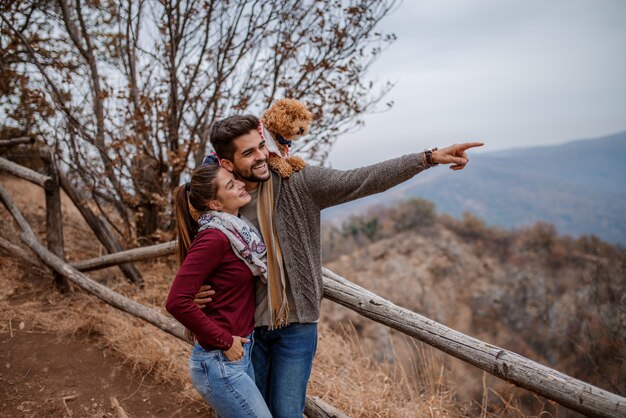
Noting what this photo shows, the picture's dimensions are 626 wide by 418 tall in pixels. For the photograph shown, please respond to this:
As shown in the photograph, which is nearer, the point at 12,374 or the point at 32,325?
the point at 12,374

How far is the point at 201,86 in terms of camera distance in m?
5.10

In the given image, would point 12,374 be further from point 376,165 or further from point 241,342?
point 376,165

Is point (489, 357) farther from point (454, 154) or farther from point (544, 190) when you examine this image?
point (544, 190)

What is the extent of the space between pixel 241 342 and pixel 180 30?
4.31m

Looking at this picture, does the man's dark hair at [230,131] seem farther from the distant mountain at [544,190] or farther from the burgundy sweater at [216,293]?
the distant mountain at [544,190]

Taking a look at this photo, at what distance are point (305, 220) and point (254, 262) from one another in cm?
30

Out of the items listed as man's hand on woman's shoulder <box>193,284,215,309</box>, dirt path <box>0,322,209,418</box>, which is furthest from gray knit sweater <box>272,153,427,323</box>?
dirt path <box>0,322,209,418</box>

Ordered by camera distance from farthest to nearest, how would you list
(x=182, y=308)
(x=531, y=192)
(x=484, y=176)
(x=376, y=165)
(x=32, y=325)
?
(x=484, y=176), (x=531, y=192), (x=32, y=325), (x=376, y=165), (x=182, y=308)

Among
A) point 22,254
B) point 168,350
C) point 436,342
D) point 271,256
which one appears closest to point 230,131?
point 271,256

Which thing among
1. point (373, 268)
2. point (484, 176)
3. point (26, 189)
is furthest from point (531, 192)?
point (26, 189)

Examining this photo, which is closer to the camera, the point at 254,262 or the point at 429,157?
the point at 429,157

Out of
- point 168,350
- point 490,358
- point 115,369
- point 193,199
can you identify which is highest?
point 193,199

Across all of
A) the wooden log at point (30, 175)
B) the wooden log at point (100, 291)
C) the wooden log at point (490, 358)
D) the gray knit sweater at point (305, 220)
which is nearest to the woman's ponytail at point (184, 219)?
the gray knit sweater at point (305, 220)

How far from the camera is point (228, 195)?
5.81ft
